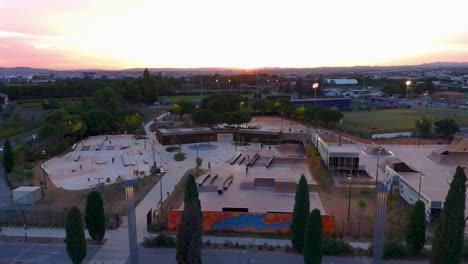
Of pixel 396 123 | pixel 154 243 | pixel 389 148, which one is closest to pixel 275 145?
pixel 389 148

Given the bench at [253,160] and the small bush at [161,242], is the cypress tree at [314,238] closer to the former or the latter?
the small bush at [161,242]

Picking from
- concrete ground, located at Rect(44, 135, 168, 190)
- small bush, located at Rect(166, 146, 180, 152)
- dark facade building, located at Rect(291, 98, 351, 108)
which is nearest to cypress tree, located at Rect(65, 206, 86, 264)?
concrete ground, located at Rect(44, 135, 168, 190)

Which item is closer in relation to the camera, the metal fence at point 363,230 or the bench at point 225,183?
the metal fence at point 363,230

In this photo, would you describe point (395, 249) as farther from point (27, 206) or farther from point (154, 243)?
point (27, 206)

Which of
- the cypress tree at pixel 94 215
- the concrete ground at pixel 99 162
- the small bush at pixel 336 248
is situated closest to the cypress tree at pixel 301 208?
the small bush at pixel 336 248

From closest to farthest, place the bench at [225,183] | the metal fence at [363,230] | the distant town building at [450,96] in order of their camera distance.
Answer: the metal fence at [363,230] < the bench at [225,183] < the distant town building at [450,96]

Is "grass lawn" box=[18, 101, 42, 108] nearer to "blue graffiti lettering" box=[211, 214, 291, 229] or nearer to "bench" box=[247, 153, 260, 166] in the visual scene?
"bench" box=[247, 153, 260, 166]
